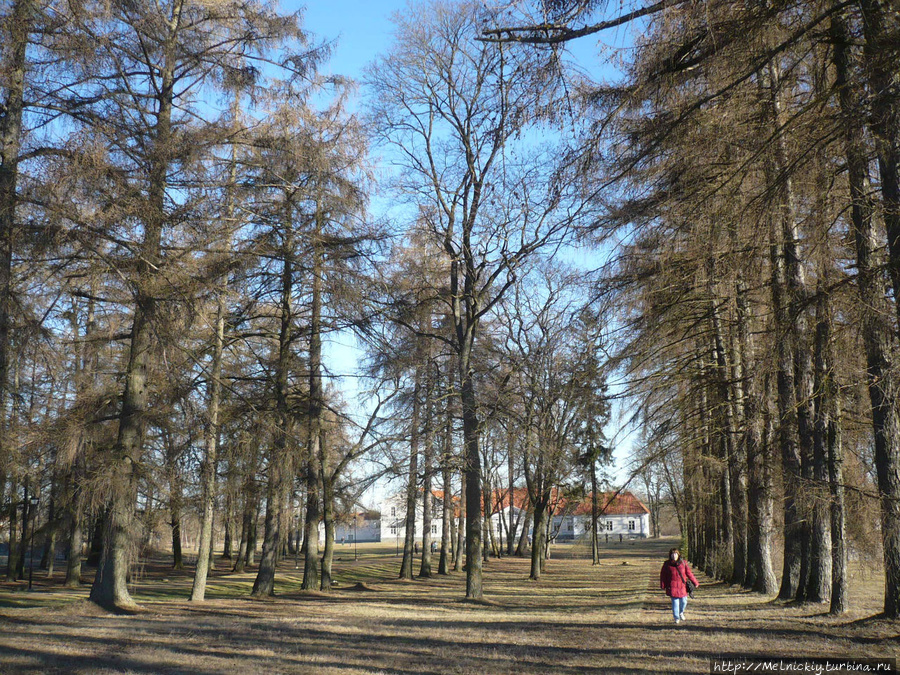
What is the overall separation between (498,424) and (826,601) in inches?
310

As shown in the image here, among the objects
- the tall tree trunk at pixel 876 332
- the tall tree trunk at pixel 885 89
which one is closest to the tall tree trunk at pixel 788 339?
the tall tree trunk at pixel 876 332

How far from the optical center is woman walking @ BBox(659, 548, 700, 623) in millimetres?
12195

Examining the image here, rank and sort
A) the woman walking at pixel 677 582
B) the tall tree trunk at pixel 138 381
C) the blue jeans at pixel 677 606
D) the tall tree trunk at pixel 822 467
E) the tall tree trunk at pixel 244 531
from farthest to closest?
the tall tree trunk at pixel 244 531 → the woman walking at pixel 677 582 → the blue jeans at pixel 677 606 → the tall tree trunk at pixel 138 381 → the tall tree trunk at pixel 822 467

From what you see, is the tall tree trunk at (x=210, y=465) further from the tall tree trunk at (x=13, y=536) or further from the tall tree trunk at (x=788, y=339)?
the tall tree trunk at (x=788, y=339)

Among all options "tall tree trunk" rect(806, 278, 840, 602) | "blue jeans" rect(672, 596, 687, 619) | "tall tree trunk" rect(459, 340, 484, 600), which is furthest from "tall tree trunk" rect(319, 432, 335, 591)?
"tall tree trunk" rect(806, 278, 840, 602)

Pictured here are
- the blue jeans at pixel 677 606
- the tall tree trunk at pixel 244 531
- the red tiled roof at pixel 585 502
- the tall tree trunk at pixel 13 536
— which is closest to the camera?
the red tiled roof at pixel 585 502

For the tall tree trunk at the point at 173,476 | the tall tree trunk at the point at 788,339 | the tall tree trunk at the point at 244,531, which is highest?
the tall tree trunk at the point at 788,339

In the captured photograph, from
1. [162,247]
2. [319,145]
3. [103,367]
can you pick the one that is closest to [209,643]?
[162,247]

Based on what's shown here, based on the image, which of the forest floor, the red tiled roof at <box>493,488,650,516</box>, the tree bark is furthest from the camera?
the tree bark

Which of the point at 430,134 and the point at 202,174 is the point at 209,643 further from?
the point at 430,134

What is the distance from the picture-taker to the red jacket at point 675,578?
12.2 m

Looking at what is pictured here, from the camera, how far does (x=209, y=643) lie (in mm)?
9320

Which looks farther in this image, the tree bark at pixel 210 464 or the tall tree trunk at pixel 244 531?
the tall tree trunk at pixel 244 531

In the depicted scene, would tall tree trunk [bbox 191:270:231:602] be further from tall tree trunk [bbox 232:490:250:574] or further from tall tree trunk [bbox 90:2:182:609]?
tall tree trunk [bbox 90:2:182:609]
